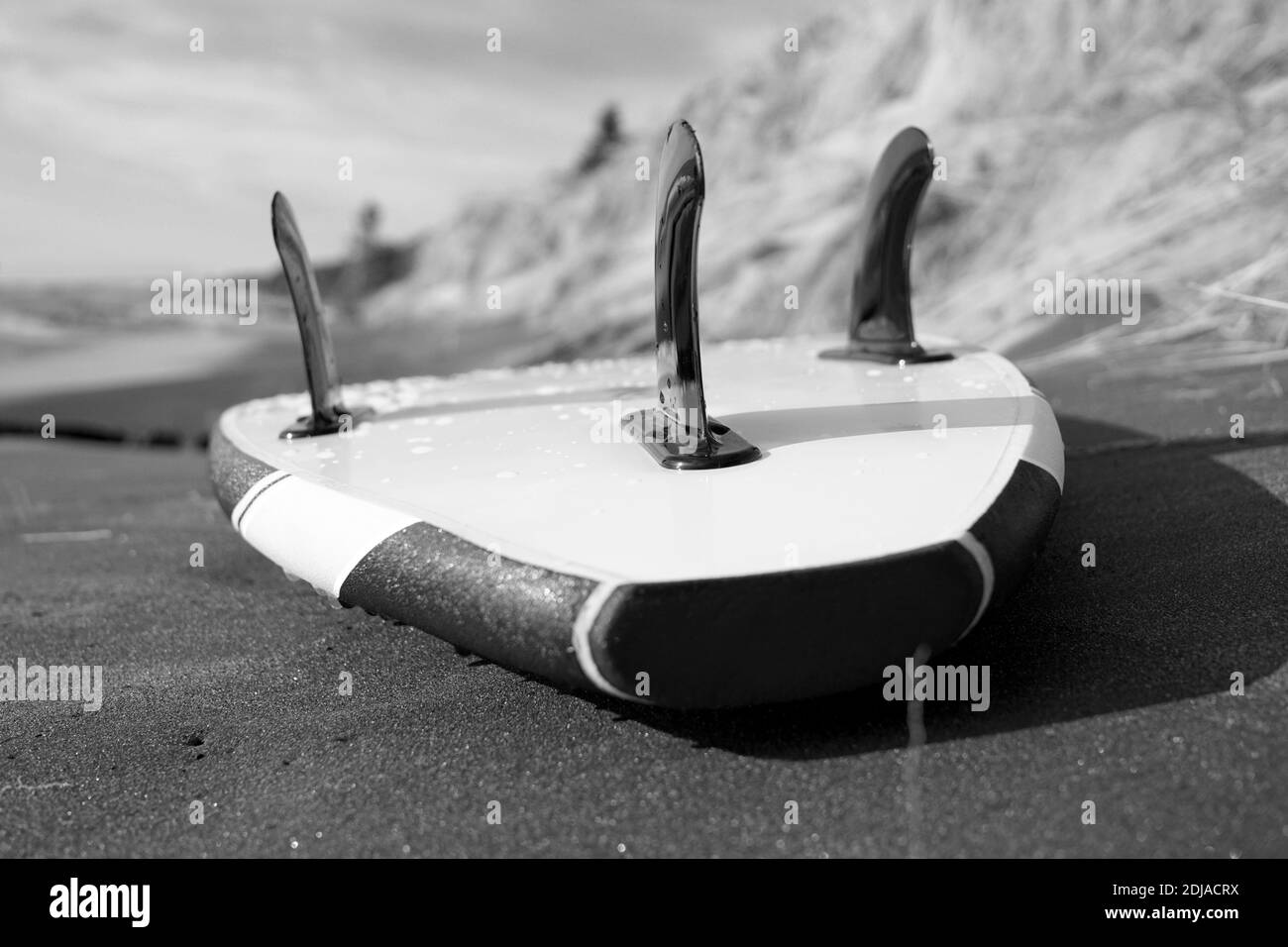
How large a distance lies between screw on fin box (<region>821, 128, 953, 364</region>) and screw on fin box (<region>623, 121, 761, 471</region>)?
1323mm

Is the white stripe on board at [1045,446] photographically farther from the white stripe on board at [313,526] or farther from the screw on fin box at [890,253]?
the white stripe on board at [313,526]

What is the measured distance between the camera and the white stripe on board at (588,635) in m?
1.51

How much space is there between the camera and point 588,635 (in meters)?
1.52

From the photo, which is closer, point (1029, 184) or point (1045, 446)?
point (1045, 446)
